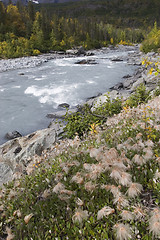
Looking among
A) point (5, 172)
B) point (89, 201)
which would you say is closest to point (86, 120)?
point (5, 172)

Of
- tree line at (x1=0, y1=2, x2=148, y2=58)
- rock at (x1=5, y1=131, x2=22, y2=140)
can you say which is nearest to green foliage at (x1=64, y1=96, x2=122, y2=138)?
rock at (x1=5, y1=131, x2=22, y2=140)

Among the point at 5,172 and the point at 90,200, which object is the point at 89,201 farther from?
the point at 5,172

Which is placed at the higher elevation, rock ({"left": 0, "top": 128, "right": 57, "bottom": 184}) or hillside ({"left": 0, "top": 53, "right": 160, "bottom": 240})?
hillside ({"left": 0, "top": 53, "right": 160, "bottom": 240})

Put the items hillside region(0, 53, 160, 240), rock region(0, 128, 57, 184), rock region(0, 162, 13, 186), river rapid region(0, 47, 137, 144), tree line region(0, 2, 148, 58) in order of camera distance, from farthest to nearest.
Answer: tree line region(0, 2, 148, 58), river rapid region(0, 47, 137, 144), rock region(0, 128, 57, 184), rock region(0, 162, 13, 186), hillside region(0, 53, 160, 240)

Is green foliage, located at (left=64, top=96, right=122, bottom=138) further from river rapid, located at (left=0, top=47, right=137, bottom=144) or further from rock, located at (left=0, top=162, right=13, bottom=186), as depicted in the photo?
river rapid, located at (left=0, top=47, right=137, bottom=144)

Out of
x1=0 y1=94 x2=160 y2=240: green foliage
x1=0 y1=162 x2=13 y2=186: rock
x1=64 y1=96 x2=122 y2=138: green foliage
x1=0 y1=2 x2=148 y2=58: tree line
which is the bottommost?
x1=0 y1=162 x2=13 y2=186: rock

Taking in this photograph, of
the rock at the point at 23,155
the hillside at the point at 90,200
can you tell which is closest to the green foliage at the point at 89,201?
the hillside at the point at 90,200

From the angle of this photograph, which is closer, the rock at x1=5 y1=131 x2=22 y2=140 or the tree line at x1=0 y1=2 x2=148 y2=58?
the rock at x1=5 y1=131 x2=22 y2=140

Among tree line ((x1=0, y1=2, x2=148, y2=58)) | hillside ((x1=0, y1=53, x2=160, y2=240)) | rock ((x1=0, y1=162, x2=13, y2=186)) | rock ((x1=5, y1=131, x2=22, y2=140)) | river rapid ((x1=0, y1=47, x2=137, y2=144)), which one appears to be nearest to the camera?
hillside ((x1=0, y1=53, x2=160, y2=240))

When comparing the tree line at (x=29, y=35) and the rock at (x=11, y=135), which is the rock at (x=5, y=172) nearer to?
the rock at (x=11, y=135)

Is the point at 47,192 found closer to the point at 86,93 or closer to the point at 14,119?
the point at 14,119

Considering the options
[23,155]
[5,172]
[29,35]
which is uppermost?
[29,35]

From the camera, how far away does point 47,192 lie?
268 centimetres

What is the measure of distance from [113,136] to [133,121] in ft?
3.16
